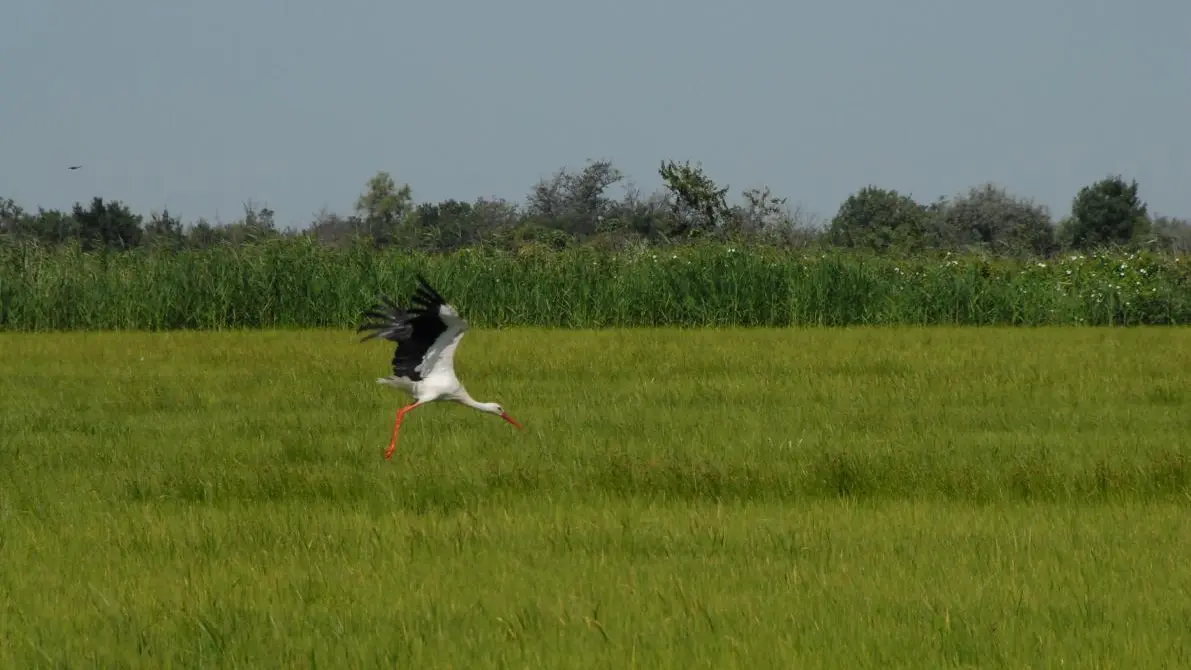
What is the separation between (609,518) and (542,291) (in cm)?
1688

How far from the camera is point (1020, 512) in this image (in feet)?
25.5

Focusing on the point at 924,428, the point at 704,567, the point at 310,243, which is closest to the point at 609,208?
the point at 310,243

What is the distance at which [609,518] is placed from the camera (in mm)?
7402

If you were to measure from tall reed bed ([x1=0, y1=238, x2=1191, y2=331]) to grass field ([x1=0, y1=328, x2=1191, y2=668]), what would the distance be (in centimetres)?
846

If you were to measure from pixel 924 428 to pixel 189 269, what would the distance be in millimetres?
16002

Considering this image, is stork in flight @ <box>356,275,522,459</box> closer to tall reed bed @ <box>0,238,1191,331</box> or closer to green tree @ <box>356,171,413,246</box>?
tall reed bed @ <box>0,238,1191,331</box>

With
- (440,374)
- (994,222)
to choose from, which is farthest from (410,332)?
(994,222)

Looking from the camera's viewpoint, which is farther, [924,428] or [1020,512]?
[924,428]

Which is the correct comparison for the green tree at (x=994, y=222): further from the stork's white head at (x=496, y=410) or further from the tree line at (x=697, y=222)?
the stork's white head at (x=496, y=410)

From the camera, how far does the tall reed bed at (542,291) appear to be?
76.8 feet

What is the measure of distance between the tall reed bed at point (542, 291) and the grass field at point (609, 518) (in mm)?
8460

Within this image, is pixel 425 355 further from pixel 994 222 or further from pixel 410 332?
pixel 994 222

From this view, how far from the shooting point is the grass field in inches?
200

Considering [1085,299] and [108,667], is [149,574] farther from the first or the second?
[1085,299]
